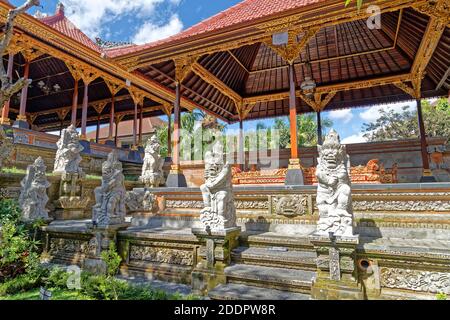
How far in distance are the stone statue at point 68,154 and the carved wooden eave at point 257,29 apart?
8.96 feet

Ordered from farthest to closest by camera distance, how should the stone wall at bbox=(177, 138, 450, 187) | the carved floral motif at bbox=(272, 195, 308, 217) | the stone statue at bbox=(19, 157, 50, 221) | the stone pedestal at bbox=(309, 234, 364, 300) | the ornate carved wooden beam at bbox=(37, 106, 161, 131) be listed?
1. the ornate carved wooden beam at bbox=(37, 106, 161, 131)
2. the stone wall at bbox=(177, 138, 450, 187)
3. the stone statue at bbox=(19, 157, 50, 221)
4. the carved floral motif at bbox=(272, 195, 308, 217)
5. the stone pedestal at bbox=(309, 234, 364, 300)

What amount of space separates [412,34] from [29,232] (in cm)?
1134

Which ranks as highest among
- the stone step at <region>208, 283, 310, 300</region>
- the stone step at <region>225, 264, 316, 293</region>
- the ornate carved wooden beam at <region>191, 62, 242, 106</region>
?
the ornate carved wooden beam at <region>191, 62, 242, 106</region>

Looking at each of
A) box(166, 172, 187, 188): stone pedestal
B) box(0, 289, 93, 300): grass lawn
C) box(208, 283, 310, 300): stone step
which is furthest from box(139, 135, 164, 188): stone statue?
box(208, 283, 310, 300): stone step

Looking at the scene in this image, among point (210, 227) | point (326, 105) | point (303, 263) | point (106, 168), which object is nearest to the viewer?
point (303, 263)

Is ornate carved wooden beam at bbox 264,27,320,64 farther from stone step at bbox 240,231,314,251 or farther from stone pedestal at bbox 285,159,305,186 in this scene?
stone step at bbox 240,231,314,251

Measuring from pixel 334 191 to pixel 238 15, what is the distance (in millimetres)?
5955

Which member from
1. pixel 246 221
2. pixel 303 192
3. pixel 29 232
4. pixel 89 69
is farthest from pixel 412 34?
pixel 89 69

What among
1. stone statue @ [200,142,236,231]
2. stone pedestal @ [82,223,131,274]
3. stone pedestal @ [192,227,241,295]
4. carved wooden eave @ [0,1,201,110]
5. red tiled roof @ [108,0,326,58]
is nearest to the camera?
stone pedestal @ [192,227,241,295]

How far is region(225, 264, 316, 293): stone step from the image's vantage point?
358cm

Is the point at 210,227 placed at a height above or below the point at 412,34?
below

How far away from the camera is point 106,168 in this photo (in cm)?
532

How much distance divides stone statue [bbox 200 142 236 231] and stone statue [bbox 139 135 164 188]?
372 centimetres
